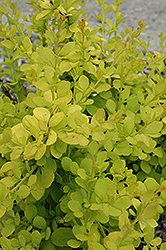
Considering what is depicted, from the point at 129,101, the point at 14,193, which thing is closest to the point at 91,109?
the point at 129,101

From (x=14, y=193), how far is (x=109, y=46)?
797 mm

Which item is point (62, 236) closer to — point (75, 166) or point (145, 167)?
point (75, 166)

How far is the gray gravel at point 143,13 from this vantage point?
Answer: 4500 mm

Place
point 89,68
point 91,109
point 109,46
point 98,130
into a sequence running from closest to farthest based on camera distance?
1. point 98,130
2. point 89,68
3. point 91,109
4. point 109,46

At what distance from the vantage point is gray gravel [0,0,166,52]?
4.50 meters

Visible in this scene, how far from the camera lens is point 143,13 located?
4984 mm

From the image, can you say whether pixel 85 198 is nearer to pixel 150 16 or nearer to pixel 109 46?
pixel 109 46

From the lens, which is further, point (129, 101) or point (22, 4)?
point (22, 4)

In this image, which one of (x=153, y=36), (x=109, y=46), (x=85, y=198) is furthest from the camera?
(x=153, y=36)

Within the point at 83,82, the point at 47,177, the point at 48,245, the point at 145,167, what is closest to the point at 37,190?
the point at 47,177

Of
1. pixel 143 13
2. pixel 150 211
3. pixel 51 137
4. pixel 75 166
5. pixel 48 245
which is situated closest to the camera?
pixel 150 211

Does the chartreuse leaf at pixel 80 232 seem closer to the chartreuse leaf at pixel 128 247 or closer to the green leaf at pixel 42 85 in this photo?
the chartreuse leaf at pixel 128 247

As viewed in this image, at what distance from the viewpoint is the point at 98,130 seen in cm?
65

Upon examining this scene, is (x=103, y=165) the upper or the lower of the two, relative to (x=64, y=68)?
lower
